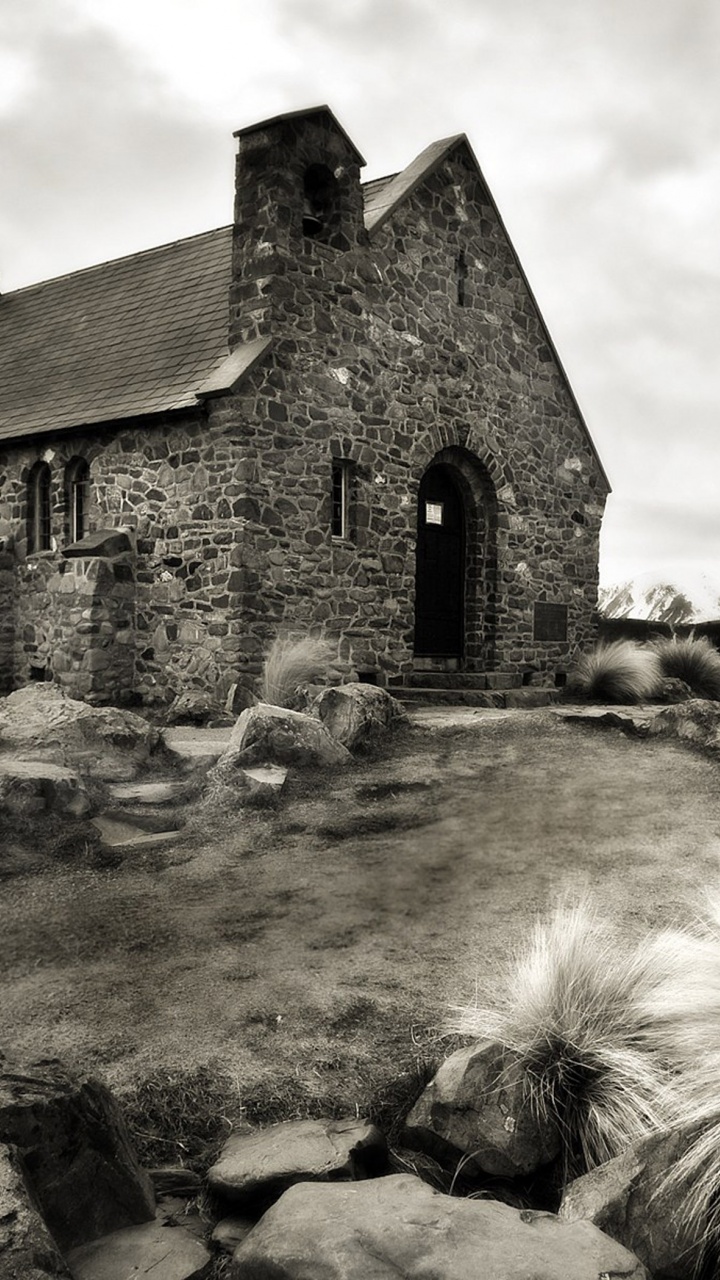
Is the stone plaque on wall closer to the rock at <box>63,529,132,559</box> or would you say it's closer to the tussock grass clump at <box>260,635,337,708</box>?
the tussock grass clump at <box>260,635,337,708</box>

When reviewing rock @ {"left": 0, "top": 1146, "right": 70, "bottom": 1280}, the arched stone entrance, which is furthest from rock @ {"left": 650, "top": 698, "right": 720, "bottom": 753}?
rock @ {"left": 0, "top": 1146, "right": 70, "bottom": 1280}

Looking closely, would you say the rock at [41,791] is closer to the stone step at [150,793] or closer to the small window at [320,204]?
the stone step at [150,793]

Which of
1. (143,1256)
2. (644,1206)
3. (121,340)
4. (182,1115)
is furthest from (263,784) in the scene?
(121,340)

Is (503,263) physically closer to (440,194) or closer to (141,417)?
(440,194)

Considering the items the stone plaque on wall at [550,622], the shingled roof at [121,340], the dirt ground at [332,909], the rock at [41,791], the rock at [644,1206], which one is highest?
the shingled roof at [121,340]

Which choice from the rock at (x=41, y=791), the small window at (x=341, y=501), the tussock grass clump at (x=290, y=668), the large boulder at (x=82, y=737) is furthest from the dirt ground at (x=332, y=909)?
the small window at (x=341, y=501)

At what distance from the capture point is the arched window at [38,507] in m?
16.3

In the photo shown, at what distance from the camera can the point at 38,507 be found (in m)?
16.3

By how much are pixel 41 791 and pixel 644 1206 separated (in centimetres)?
571

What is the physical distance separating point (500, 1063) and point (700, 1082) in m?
0.85

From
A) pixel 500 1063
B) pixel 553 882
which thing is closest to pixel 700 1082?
pixel 500 1063

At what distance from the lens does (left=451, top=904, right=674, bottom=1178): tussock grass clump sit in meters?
4.15

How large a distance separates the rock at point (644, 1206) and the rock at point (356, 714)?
6946 millimetres

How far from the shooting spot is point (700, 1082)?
3877 mm
